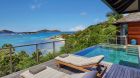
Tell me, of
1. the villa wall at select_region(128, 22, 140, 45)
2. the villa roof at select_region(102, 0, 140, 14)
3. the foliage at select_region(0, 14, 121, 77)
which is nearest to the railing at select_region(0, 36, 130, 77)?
the foliage at select_region(0, 14, 121, 77)

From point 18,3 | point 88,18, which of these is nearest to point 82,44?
point 18,3

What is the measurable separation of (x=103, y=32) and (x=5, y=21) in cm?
6086

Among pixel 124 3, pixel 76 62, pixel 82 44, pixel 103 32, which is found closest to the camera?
pixel 124 3

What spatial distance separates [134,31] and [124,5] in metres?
11.5

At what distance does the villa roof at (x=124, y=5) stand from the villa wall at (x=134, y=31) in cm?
1084

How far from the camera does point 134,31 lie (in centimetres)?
1648

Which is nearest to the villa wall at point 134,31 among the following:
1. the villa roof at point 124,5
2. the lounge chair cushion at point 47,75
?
the villa roof at point 124,5

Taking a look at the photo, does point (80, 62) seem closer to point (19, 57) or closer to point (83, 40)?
point (19, 57)

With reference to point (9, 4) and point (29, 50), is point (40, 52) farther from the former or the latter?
point (9, 4)

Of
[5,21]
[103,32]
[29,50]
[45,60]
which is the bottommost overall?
[45,60]

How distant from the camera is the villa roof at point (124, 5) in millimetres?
5255

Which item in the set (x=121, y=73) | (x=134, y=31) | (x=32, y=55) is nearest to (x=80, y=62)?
(x=121, y=73)

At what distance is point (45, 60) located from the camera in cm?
877

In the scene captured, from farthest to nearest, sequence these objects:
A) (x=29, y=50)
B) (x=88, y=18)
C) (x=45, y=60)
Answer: (x=88, y=18)
(x=45, y=60)
(x=29, y=50)
